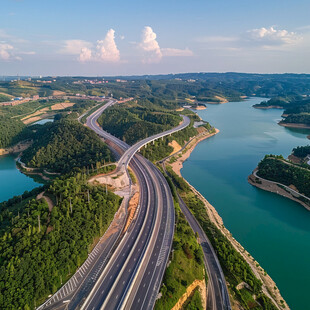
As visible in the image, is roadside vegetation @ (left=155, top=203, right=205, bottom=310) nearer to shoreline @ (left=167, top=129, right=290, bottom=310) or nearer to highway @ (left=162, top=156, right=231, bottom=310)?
highway @ (left=162, top=156, right=231, bottom=310)

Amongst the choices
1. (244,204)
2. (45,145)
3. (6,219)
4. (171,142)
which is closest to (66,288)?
(6,219)

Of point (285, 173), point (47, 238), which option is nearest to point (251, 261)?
point (47, 238)

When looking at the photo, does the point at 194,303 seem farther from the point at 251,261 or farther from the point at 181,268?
the point at 251,261

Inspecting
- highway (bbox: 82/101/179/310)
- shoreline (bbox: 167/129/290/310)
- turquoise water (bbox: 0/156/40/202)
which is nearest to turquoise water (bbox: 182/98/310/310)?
shoreline (bbox: 167/129/290/310)

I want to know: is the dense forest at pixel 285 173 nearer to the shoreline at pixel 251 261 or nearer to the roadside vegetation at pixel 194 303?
the shoreline at pixel 251 261

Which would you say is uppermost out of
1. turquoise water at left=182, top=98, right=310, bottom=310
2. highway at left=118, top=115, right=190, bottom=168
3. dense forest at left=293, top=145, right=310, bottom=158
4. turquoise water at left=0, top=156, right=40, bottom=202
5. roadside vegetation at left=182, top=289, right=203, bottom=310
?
highway at left=118, top=115, right=190, bottom=168
